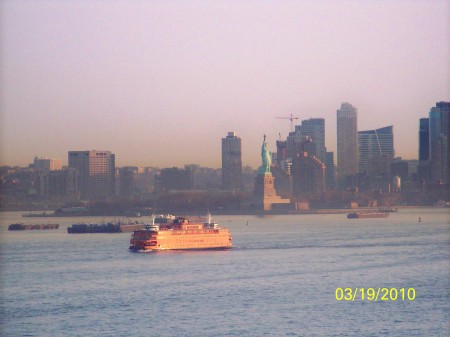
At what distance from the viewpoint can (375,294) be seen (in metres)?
40.8

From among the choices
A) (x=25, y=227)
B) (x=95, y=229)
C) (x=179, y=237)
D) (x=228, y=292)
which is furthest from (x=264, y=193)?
(x=228, y=292)

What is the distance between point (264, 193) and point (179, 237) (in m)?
120

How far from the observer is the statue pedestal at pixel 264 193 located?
186 metres

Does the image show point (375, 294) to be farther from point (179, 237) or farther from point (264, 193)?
point (264, 193)

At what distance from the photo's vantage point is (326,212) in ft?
624

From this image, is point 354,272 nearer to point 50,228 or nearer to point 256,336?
point 256,336

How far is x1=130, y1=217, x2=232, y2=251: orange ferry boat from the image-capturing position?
216 feet

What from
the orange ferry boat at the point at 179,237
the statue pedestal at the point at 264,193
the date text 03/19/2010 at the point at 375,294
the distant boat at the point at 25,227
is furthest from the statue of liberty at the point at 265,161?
the date text 03/19/2010 at the point at 375,294

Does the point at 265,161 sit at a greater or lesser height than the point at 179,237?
greater

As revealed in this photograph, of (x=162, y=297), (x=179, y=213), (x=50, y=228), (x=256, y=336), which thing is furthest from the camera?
(x=179, y=213)

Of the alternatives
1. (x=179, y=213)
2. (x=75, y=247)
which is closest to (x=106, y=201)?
(x=179, y=213)

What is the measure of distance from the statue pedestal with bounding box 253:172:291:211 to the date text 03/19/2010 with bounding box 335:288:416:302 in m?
143

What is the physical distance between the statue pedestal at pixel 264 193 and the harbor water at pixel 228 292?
118 meters

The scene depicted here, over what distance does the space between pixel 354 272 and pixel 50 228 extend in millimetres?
69059
